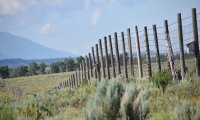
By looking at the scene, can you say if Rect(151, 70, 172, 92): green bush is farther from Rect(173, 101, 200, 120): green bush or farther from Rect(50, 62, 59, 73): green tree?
Rect(50, 62, 59, 73): green tree

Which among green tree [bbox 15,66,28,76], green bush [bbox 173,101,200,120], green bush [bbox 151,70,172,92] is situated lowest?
green bush [bbox 173,101,200,120]

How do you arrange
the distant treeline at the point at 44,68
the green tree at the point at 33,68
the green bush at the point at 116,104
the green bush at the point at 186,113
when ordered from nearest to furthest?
the green bush at the point at 186,113
the green bush at the point at 116,104
the distant treeline at the point at 44,68
the green tree at the point at 33,68

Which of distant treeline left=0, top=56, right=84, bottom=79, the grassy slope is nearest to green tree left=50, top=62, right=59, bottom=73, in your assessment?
distant treeline left=0, top=56, right=84, bottom=79

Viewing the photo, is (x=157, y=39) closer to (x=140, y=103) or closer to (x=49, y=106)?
(x=49, y=106)

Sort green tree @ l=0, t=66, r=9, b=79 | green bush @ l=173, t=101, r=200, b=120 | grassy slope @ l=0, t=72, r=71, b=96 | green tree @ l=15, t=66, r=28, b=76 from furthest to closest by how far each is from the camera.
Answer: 1. green tree @ l=15, t=66, r=28, b=76
2. green tree @ l=0, t=66, r=9, b=79
3. grassy slope @ l=0, t=72, r=71, b=96
4. green bush @ l=173, t=101, r=200, b=120

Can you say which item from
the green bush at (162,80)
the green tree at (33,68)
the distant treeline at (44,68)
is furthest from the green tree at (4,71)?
the green bush at (162,80)

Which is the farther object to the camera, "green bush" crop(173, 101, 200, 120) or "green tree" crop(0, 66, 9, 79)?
"green tree" crop(0, 66, 9, 79)

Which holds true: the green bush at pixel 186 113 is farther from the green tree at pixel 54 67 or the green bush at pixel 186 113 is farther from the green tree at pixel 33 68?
the green tree at pixel 33 68

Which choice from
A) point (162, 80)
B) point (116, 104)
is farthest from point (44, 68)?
point (116, 104)

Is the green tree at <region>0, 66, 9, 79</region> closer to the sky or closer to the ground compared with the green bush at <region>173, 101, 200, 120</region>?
closer to the sky

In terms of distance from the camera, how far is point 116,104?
7.91 m

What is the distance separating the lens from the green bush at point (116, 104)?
769cm

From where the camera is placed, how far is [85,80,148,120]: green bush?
303 inches

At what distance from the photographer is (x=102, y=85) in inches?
319
